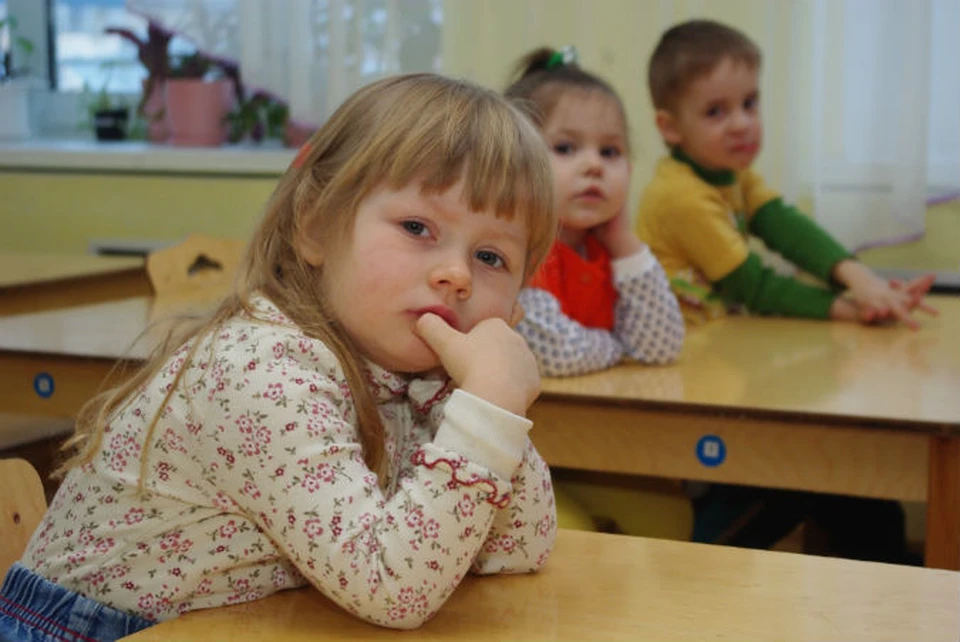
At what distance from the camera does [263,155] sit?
3.67 meters

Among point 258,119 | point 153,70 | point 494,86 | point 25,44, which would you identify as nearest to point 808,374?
point 494,86

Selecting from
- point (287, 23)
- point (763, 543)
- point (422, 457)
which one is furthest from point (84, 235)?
point (422, 457)

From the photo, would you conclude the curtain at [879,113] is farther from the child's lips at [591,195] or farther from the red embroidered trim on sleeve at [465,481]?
the red embroidered trim on sleeve at [465,481]

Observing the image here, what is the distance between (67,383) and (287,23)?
5.99 feet

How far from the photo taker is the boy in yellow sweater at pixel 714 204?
8.50ft

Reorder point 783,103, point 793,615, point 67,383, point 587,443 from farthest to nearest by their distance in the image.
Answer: point 783,103 < point 67,383 < point 587,443 < point 793,615

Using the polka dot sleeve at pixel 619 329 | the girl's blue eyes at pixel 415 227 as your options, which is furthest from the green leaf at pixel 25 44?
the girl's blue eyes at pixel 415 227

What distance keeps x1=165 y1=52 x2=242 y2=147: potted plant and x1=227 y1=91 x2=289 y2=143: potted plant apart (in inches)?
1.4

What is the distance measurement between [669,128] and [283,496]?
6.06 feet

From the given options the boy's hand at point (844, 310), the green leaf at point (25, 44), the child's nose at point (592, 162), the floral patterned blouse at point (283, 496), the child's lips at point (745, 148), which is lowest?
the boy's hand at point (844, 310)

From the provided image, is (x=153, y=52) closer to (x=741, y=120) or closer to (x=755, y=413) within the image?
(x=741, y=120)

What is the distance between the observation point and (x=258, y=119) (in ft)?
12.8

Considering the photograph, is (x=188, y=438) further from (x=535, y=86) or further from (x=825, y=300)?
(x=825, y=300)

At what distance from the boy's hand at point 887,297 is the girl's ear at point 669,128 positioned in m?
0.46
